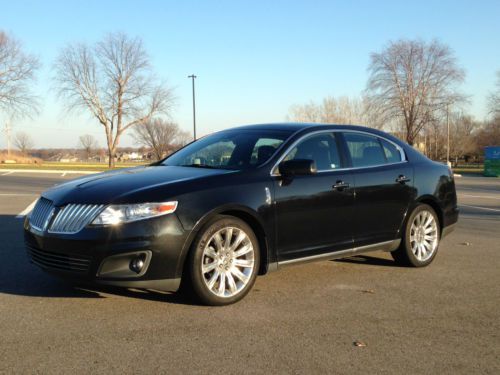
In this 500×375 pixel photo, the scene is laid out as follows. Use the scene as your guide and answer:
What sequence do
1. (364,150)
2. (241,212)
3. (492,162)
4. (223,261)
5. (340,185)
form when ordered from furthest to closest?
(492,162) → (364,150) → (340,185) → (241,212) → (223,261)

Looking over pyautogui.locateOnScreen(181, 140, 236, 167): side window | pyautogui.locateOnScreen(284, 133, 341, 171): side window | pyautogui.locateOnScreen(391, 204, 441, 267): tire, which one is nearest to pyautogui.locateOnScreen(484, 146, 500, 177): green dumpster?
pyautogui.locateOnScreen(391, 204, 441, 267): tire

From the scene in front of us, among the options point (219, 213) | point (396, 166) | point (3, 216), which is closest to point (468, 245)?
point (396, 166)

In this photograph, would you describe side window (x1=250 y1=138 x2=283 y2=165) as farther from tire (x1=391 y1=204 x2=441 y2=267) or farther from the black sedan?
tire (x1=391 y1=204 x2=441 y2=267)

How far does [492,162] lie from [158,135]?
43623mm

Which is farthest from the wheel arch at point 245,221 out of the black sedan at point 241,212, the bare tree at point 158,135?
the bare tree at point 158,135

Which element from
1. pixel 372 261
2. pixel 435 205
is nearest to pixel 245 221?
pixel 372 261

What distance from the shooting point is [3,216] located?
1038 cm

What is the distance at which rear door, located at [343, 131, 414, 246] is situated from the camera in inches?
223

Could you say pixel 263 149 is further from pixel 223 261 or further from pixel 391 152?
pixel 391 152

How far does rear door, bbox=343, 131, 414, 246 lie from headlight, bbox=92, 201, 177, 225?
2.22 meters

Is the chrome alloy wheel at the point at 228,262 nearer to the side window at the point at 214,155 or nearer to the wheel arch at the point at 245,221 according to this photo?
the wheel arch at the point at 245,221

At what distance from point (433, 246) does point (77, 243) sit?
4.23 m

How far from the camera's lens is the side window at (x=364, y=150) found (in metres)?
5.84

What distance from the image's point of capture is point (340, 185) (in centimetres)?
546
